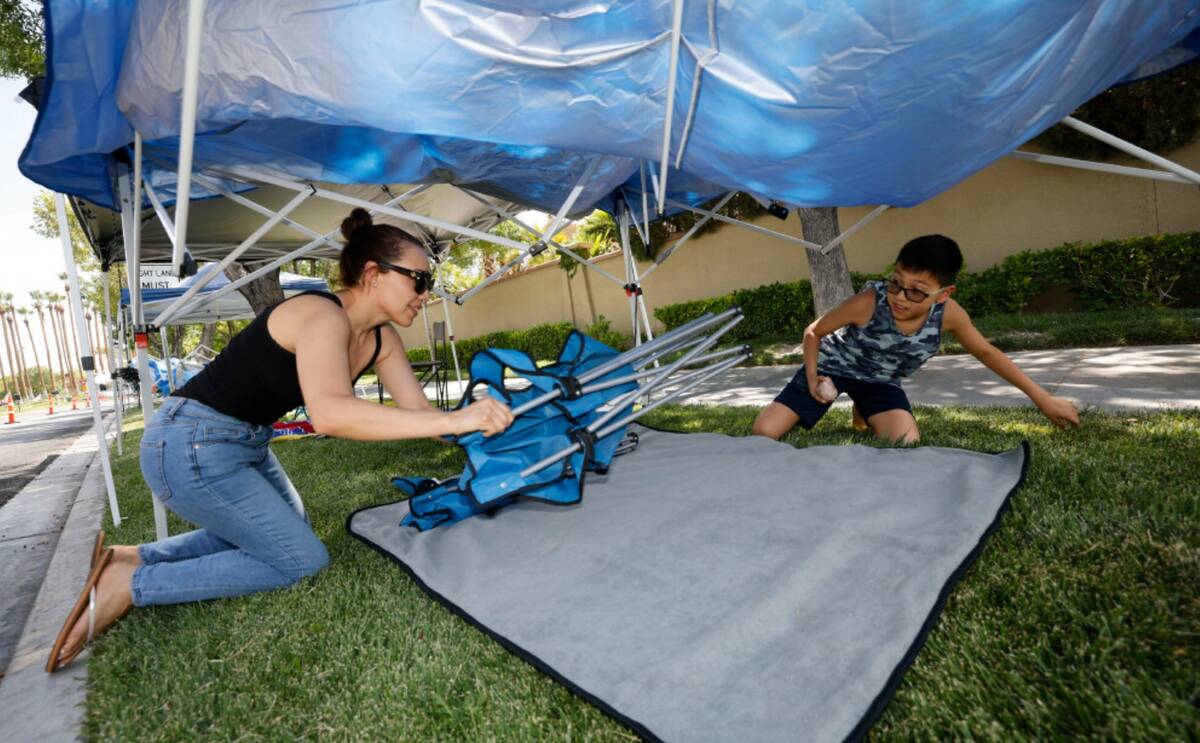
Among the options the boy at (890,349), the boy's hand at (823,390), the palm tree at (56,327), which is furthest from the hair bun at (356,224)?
the palm tree at (56,327)

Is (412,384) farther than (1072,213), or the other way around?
(1072,213)

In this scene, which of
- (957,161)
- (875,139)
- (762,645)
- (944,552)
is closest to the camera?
(762,645)

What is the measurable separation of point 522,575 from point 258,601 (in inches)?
39.1

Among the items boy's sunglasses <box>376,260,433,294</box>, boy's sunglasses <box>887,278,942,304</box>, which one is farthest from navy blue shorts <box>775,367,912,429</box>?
boy's sunglasses <box>376,260,433,294</box>

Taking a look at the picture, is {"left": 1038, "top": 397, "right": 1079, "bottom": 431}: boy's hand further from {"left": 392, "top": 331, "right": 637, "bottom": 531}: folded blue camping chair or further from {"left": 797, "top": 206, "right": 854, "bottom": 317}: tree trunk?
{"left": 797, "top": 206, "right": 854, "bottom": 317}: tree trunk

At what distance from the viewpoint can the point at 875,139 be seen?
228 cm

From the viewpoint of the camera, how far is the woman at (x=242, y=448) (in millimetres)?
2020

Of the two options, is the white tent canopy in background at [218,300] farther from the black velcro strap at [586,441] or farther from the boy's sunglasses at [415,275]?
the black velcro strap at [586,441]

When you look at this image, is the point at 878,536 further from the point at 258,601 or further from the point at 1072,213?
the point at 1072,213

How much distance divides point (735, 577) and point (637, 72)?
69.0 inches

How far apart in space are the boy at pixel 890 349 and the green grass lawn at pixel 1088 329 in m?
4.21

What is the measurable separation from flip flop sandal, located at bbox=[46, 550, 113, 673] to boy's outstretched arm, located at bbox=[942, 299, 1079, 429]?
143 inches

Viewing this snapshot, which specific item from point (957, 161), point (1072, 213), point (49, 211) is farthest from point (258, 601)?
point (49, 211)

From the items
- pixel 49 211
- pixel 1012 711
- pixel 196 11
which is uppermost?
pixel 49 211
